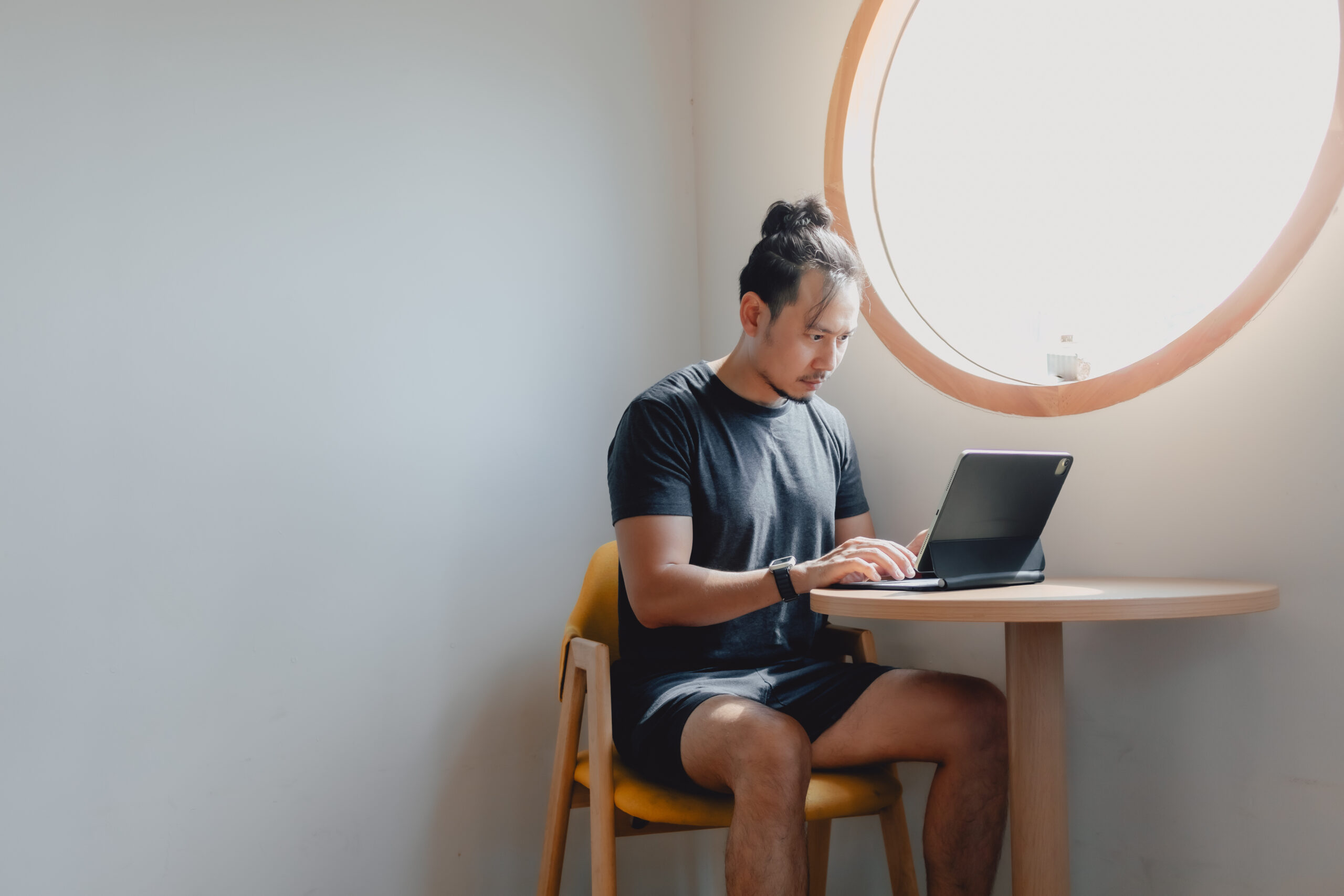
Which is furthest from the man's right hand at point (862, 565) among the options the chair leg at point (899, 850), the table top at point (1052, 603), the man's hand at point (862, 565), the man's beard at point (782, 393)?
Answer: the chair leg at point (899, 850)

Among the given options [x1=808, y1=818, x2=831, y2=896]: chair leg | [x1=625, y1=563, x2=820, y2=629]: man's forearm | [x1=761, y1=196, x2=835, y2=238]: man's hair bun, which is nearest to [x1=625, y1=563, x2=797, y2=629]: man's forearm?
[x1=625, y1=563, x2=820, y2=629]: man's forearm

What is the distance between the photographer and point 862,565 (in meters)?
1.38

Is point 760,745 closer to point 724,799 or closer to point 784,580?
point 724,799

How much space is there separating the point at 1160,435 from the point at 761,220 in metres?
1.17

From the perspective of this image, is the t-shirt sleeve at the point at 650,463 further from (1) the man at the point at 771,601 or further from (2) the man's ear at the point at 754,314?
(2) the man's ear at the point at 754,314

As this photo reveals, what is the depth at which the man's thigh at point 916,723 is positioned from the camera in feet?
4.91

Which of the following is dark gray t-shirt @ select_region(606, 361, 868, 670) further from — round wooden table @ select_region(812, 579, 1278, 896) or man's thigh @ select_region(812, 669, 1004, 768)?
round wooden table @ select_region(812, 579, 1278, 896)

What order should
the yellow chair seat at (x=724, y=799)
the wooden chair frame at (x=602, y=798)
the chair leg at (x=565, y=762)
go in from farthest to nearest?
1. the chair leg at (x=565, y=762)
2. the wooden chair frame at (x=602, y=798)
3. the yellow chair seat at (x=724, y=799)

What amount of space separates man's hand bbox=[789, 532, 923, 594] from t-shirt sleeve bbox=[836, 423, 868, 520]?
51 cm

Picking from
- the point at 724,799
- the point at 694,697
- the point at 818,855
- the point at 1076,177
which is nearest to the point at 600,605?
the point at 694,697

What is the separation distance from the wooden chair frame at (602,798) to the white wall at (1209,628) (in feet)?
0.71

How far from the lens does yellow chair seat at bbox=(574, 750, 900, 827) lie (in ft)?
4.63

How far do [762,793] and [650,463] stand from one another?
1.97ft

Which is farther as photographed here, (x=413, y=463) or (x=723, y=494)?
(x=413, y=463)
